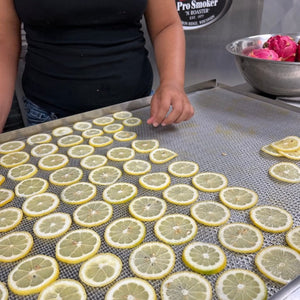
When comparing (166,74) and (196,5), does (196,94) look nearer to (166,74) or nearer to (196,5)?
(166,74)

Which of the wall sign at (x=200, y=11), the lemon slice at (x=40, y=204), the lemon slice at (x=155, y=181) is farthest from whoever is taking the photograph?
the wall sign at (x=200, y=11)

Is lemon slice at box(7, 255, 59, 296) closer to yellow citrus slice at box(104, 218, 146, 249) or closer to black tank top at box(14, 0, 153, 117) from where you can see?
yellow citrus slice at box(104, 218, 146, 249)

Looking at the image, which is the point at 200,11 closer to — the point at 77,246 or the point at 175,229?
the point at 175,229

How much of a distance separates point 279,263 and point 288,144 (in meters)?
0.70

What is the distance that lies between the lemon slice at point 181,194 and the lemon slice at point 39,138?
2.51 ft

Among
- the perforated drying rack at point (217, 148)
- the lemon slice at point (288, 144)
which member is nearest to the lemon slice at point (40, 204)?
the perforated drying rack at point (217, 148)

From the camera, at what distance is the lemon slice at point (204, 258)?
96cm

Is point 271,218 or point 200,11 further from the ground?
point 200,11

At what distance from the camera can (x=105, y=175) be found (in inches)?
56.8

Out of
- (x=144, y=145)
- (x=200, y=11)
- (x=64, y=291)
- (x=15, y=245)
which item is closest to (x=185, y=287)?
(x=64, y=291)


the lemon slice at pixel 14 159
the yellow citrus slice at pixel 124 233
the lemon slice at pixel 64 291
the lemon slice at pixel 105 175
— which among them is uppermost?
the lemon slice at pixel 64 291

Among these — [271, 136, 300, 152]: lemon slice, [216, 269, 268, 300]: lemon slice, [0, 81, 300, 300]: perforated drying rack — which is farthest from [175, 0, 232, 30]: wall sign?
[216, 269, 268, 300]: lemon slice

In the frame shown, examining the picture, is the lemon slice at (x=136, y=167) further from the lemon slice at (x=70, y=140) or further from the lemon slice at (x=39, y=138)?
the lemon slice at (x=39, y=138)

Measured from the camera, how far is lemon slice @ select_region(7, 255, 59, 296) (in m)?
0.93
